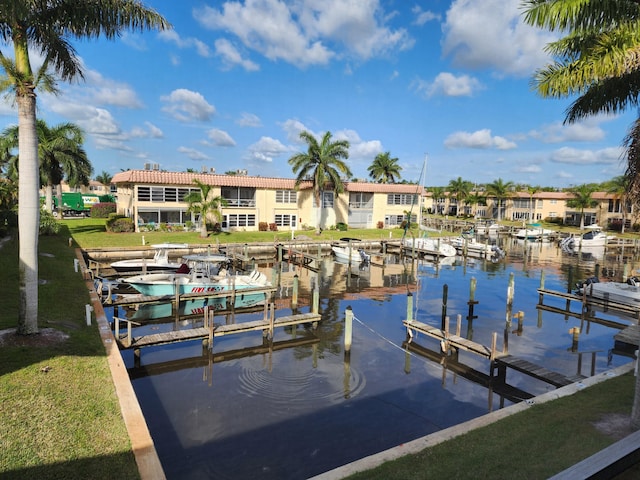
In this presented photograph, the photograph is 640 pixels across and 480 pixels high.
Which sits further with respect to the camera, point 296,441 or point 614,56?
point 296,441

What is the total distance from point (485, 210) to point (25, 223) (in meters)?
105

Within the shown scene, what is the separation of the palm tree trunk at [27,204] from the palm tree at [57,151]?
37.4 meters

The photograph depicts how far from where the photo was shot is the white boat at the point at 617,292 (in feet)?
88.5

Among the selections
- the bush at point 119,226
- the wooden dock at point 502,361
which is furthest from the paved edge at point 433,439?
the bush at point 119,226

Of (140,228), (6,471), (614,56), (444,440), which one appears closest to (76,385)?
(6,471)

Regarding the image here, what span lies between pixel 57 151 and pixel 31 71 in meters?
38.6

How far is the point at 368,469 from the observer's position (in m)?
8.02

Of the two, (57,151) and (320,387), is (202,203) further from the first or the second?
(320,387)

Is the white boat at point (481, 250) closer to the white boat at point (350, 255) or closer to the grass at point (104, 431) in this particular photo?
the white boat at point (350, 255)

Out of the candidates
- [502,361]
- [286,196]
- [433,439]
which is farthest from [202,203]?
[433,439]

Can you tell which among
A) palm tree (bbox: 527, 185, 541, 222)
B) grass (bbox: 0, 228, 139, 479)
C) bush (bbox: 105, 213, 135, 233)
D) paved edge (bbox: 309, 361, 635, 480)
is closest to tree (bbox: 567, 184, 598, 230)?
palm tree (bbox: 527, 185, 541, 222)

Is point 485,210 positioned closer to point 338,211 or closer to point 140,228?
point 338,211

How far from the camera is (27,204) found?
495 inches

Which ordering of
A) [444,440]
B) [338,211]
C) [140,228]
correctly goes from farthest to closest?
[338,211], [140,228], [444,440]
